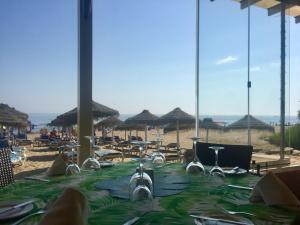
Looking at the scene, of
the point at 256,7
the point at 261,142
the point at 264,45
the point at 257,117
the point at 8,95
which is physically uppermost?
the point at 256,7

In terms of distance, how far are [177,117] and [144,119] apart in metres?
1.10

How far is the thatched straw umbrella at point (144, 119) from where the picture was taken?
31.4 feet

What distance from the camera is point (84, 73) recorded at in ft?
12.1

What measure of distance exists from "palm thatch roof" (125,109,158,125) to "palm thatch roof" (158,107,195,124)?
339mm

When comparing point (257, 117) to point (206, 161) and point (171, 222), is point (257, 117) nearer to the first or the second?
point (206, 161)

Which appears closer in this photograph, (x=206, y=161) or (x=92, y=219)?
(x=92, y=219)

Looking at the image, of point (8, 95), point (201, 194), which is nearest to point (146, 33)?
point (8, 95)

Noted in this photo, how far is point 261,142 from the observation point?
6.01 metres

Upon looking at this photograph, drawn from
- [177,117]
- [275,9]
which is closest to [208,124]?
[275,9]

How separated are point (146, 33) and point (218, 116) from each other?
3545 mm

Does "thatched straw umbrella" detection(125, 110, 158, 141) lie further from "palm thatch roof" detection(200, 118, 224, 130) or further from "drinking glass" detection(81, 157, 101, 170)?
"drinking glass" detection(81, 157, 101, 170)

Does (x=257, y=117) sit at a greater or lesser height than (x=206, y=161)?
greater

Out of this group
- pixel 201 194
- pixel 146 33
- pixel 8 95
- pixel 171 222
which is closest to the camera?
pixel 171 222

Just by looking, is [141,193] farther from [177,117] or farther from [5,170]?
[177,117]
